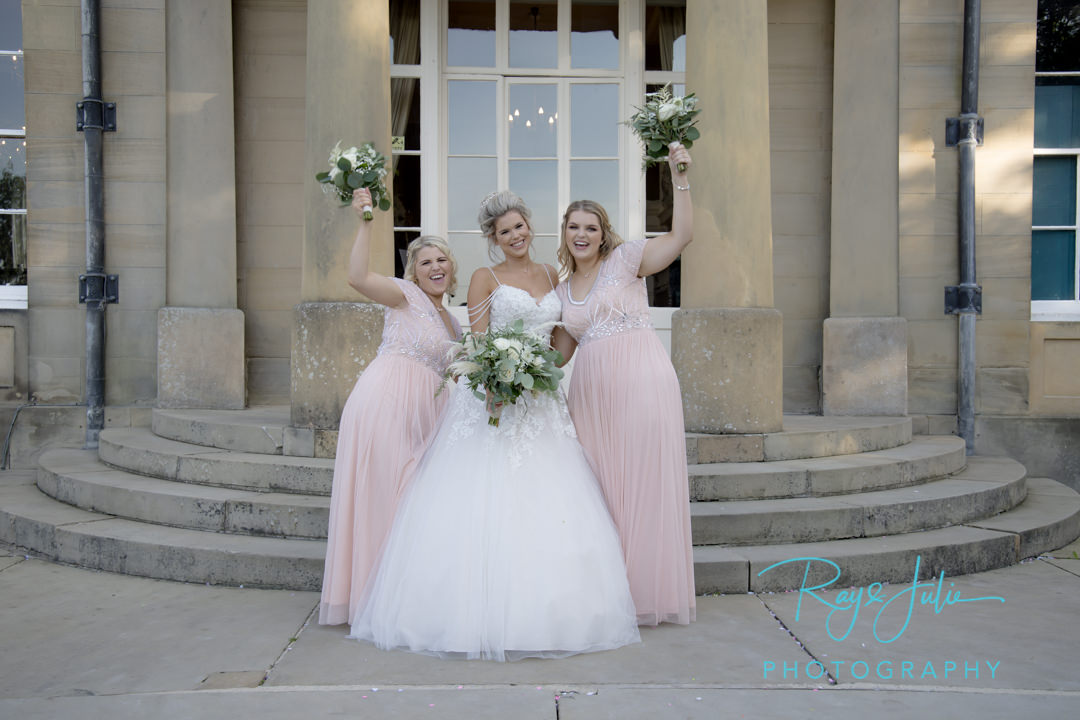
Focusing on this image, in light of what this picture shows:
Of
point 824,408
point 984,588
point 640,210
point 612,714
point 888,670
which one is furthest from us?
point 640,210

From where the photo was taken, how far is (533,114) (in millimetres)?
8250

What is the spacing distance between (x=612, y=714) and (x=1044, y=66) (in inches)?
293

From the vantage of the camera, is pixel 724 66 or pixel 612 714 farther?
pixel 724 66

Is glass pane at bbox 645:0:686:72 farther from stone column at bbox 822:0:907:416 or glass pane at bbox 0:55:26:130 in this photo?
glass pane at bbox 0:55:26:130

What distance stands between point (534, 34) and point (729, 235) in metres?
3.39

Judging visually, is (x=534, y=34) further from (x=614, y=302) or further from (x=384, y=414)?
(x=384, y=414)

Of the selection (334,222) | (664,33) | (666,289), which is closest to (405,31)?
(664,33)

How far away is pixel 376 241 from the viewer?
6227mm

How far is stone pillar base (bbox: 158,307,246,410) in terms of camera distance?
746 cm

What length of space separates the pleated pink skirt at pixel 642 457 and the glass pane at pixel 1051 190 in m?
5.31

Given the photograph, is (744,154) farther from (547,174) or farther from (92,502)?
(92,502)

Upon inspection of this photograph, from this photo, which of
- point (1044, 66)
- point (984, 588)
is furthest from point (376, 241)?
point (1044, 66)

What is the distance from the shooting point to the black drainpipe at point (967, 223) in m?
7.34

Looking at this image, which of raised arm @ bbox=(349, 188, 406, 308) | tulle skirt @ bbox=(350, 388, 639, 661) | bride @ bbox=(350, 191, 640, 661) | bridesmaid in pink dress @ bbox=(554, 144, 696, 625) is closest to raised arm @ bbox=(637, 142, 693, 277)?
bridesmaid in pink dress @ bbox=(554, 144, 696, 625)
